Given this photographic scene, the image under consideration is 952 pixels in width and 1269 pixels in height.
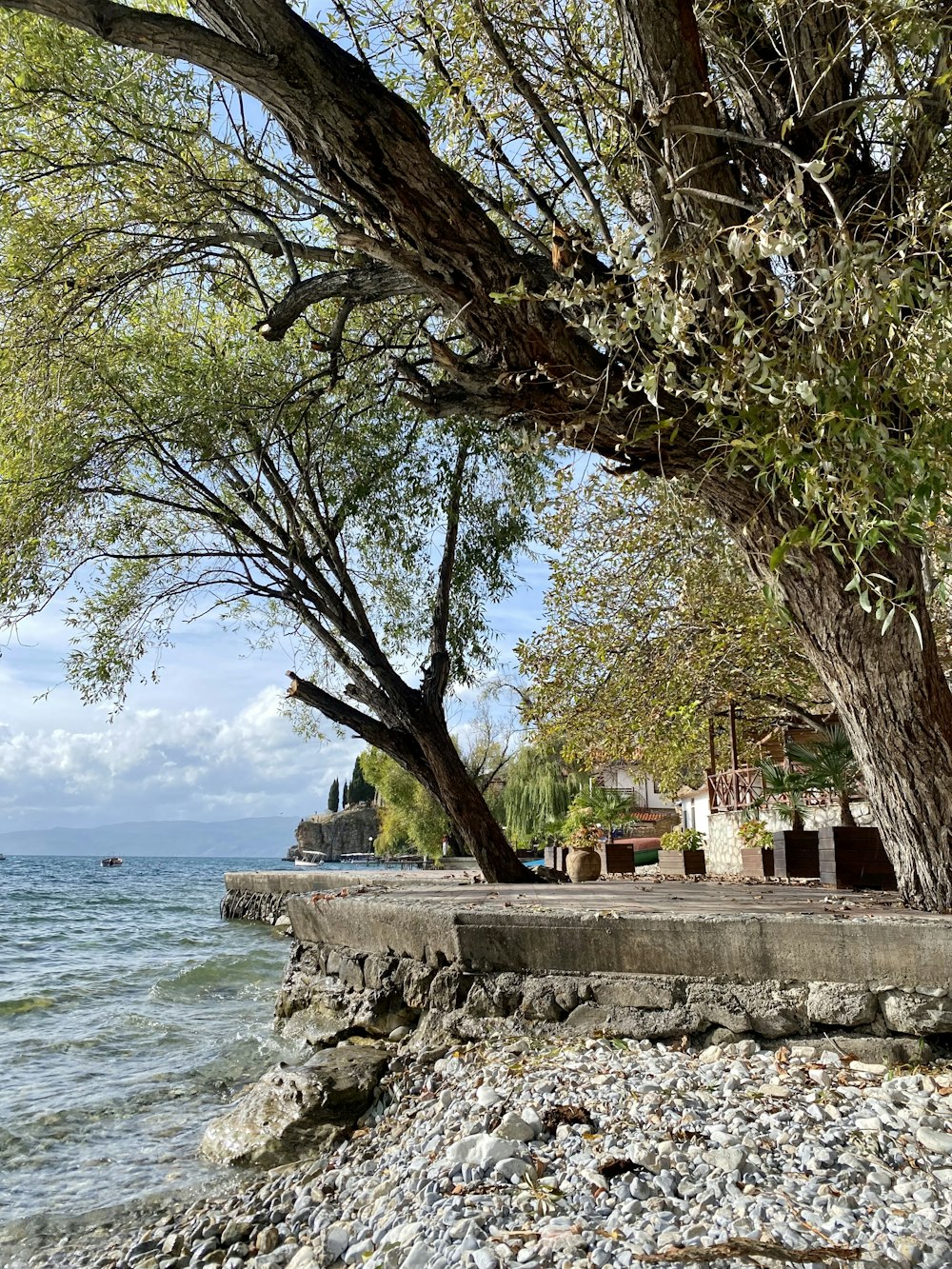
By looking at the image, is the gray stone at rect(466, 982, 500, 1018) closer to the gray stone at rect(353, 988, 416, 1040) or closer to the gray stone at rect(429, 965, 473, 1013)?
the gray stone at rect(429, 965, 473, 1013)

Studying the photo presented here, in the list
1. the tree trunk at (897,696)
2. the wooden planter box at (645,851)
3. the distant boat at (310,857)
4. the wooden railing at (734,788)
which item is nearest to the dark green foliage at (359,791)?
the distant boat at (310,857)

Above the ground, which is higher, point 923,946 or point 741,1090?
point 923,946

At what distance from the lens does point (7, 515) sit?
8461mm

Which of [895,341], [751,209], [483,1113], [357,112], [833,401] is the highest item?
[357,112]

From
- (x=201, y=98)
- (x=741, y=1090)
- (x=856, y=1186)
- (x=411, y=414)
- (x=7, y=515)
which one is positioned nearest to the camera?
(x=856, y=1186)

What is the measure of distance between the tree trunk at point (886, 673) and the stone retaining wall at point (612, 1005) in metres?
1.23

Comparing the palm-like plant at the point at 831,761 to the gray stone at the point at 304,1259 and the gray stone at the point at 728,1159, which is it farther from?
the gray stone at the point at 304,1259

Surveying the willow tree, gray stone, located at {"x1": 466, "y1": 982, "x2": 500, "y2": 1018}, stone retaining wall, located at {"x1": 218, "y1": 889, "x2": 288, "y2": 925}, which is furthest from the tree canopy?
stone retaining wall, located at {"x1": 218, "y1": 889, "x2": 288, "y2": 925}

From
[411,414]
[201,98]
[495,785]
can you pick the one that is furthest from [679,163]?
[495,785]

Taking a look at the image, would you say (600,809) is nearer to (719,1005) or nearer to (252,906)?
(252,906)

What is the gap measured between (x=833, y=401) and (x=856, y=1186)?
2.98 m

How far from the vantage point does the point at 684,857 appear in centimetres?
1530

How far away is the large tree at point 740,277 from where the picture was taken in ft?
12.9

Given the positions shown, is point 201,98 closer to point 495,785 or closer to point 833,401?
point 833,401
